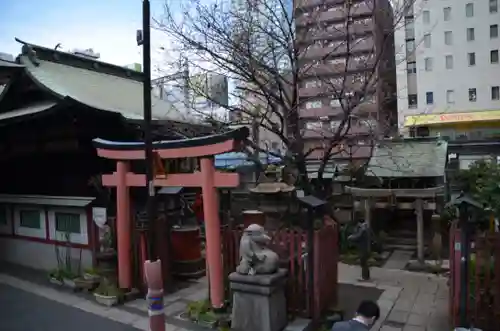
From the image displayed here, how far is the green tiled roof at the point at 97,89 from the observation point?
12.1 metres

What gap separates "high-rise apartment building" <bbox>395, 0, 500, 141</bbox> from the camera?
3547 cm

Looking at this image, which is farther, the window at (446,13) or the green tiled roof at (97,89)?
the window at (446,13)

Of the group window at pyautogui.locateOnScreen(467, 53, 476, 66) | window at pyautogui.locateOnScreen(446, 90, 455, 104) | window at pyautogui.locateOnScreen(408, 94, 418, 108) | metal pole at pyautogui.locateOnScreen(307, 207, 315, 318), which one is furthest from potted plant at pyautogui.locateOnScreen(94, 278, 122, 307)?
window at pyautogui.locateOnScreen(467, 53, 476, 66)

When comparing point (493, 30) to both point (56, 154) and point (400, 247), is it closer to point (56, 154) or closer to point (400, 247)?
point (400, 247)

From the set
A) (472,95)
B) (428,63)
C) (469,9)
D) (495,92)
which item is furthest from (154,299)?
(469,9)

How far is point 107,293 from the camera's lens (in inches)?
369

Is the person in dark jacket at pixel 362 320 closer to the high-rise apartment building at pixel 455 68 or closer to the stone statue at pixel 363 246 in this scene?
the stone statue at pixel 363 246

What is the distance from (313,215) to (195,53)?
19.0 ft

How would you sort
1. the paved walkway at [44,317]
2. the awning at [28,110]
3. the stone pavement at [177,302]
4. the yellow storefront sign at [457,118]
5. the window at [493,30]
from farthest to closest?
the window at [493,30], the yellow storefront sign at [457,118], the awning at [28,110], the stone pavement at [177,302], the paved walkway at [44,317]

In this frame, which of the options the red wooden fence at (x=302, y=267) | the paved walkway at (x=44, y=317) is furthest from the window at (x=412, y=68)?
the paved walkway at (x=44, y=317)

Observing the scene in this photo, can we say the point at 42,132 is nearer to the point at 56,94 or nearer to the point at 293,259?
the point at 56,94

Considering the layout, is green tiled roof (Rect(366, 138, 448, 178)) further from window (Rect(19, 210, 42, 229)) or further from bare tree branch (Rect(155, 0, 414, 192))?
window (Rect(19, 210, 42, 229))

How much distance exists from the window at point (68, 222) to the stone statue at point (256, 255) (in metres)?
6.19

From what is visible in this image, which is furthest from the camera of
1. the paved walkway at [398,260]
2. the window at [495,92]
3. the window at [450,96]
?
the window at [450,96]
